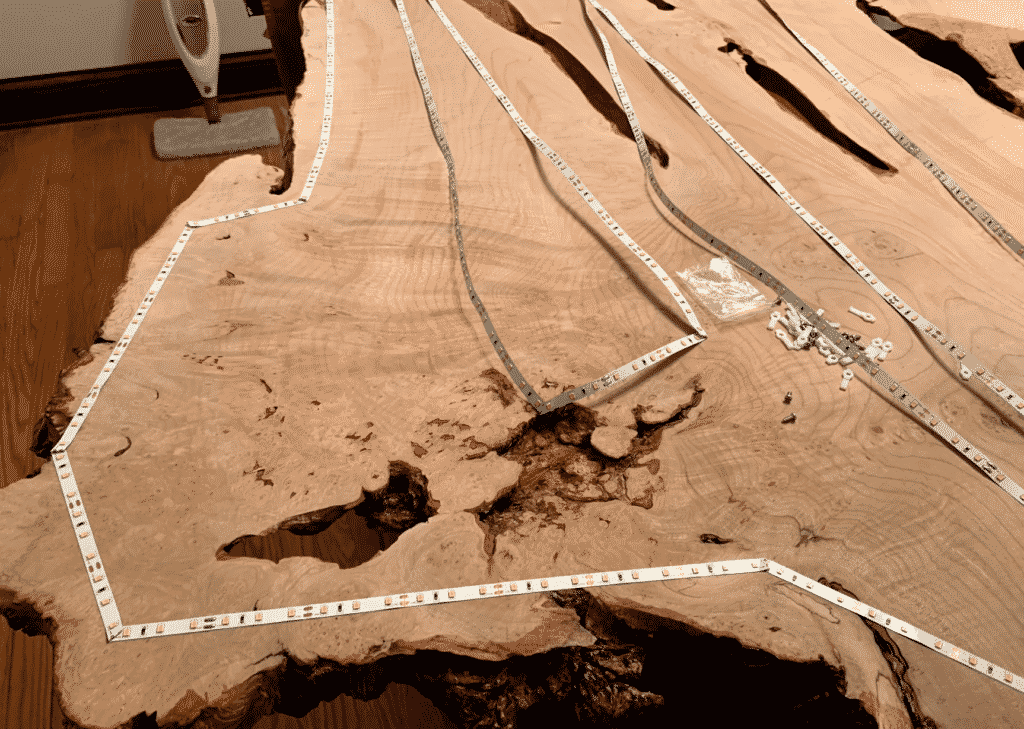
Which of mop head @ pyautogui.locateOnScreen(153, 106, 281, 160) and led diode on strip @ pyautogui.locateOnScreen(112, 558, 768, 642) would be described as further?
mop head @ pyautogui.locateOnScreen(153, 106, 281, 160)

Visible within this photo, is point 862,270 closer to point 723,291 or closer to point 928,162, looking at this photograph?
point 723,291

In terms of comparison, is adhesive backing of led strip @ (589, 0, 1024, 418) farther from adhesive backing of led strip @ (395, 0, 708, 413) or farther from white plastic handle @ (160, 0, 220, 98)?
white plastic handle @ (160, 0, 220, 98)

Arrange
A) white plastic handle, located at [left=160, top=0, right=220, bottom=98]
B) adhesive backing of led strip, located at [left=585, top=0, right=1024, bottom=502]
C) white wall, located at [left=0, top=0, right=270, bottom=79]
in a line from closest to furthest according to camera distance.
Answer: adhesive backing of led strip, located at [left=585, top=0, right=1024, bottom=502]
white plastic handle, located at [left=160, top=0, right=220, bottom=98]
white wall, located at [left=0, top=0, right=270, bottom=79]

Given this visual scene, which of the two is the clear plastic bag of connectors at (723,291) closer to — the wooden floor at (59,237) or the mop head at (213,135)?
the wooden floor at (59,237)

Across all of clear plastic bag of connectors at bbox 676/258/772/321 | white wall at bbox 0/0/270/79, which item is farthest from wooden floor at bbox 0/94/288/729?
clear plastic bag of connectors at bbox 676/258/772/321

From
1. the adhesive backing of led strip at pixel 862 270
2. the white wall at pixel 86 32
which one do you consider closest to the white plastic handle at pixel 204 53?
the white wall at pixel 86 32

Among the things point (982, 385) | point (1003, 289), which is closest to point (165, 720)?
point (982, 385)

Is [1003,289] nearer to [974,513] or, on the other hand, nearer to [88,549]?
[974,513]
